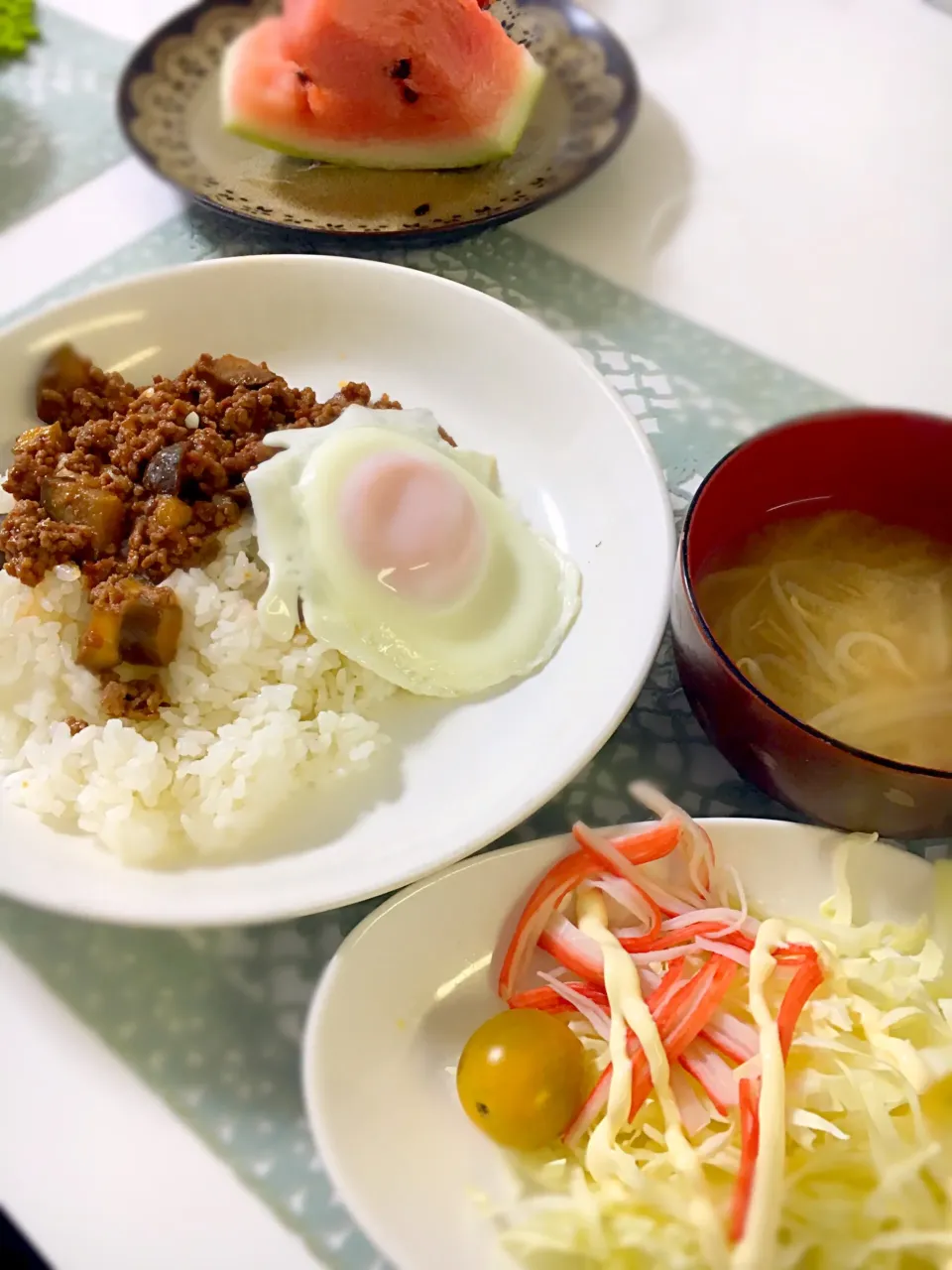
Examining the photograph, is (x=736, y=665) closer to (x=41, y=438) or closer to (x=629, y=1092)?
(x=629, y=1092)

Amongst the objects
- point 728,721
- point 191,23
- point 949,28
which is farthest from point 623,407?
point 949,28

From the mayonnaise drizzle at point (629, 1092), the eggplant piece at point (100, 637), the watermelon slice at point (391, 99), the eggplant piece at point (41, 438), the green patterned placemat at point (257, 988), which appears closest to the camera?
the mayonnaise drizzle at point (629, 1092)

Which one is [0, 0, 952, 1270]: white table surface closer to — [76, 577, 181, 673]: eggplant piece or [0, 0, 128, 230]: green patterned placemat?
[0, 0, 128, 230]: green patterned placemat

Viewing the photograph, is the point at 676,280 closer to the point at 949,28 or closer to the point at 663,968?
the point at 949,28

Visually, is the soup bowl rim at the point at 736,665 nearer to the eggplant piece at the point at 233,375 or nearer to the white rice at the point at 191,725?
the white rice at the point at 191,725

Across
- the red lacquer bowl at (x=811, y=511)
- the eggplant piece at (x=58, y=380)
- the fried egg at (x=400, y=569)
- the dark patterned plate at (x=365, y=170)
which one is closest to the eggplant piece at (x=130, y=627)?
the fried egg at (x=400, y=569)

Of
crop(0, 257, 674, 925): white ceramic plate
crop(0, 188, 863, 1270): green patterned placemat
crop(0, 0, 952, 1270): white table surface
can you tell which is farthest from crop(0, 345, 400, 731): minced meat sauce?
crop(0, 0, 952, 1270): white table surface
